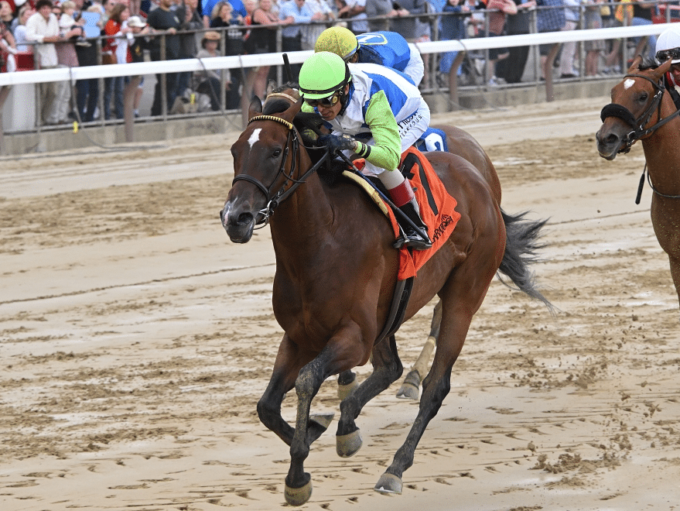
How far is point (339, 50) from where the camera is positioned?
5.65 meters

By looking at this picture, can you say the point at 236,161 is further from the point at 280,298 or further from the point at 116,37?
the point at 116,37

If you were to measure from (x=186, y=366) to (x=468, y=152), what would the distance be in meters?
2.24

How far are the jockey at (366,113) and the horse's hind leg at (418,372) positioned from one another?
1.46 m

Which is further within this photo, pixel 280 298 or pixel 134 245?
Result: pixel 134 245

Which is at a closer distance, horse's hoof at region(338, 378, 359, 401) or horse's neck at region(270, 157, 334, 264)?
horse's neck at region(270, 157, 334, 264)

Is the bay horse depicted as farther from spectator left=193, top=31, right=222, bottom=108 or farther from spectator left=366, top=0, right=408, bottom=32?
spectator left=366, top=0, right=408, bottom=32

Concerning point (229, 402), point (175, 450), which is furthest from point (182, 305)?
point (175, 450)

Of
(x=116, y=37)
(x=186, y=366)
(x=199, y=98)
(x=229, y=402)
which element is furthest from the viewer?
(x=199, y=98)

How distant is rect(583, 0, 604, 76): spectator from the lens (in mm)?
19539

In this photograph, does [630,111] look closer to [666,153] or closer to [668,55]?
[666,153]

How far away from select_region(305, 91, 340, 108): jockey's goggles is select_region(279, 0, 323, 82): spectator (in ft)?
36.8

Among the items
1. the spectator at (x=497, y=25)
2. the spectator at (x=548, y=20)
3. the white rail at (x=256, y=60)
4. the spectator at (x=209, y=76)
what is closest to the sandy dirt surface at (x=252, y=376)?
the white rail at (x=256, y=60)

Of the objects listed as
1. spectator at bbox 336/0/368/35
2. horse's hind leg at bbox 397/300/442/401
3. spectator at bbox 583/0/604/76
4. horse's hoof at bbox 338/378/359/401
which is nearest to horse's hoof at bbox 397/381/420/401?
horse's hind leg at bbox 397/300/442/401

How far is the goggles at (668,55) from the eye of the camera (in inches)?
269
